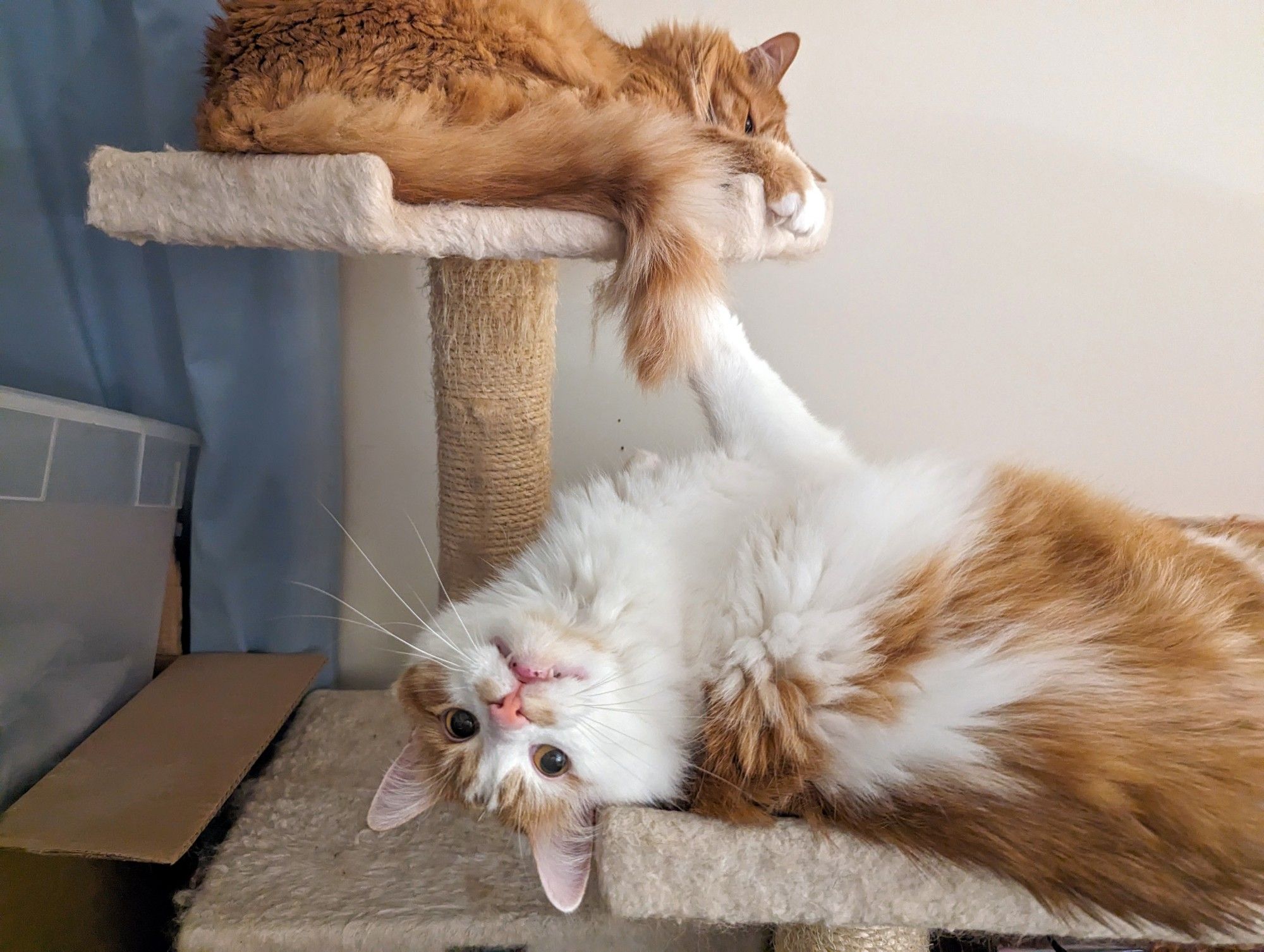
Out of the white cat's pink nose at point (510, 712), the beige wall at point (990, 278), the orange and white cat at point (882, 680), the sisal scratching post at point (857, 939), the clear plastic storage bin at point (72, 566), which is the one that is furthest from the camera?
the beige wall at point (990, 278)

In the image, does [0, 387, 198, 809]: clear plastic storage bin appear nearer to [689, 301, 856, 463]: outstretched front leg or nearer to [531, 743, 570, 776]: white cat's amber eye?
[531, 743, 570, 776]: white cat's amber eye

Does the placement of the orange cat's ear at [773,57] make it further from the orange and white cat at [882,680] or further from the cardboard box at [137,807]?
the cardboard box at [137,807]

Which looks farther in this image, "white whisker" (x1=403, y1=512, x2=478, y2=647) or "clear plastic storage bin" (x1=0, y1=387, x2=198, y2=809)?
"clear plastic storage bin" (x1=0, y1=387, x2=198, y2=809)

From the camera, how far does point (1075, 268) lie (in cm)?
138

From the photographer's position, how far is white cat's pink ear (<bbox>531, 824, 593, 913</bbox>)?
30.8 inches

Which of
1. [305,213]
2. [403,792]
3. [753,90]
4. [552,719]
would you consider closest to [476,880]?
[403,792]

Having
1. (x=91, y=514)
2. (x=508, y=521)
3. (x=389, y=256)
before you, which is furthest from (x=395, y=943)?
(x=389, y=256)

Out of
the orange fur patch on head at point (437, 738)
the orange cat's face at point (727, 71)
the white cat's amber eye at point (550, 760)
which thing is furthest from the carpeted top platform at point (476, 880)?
the orange cat's face at point (727, 71)

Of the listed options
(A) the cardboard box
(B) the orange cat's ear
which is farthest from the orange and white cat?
(B) the orange cat's ear

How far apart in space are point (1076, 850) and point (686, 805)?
0.36 m

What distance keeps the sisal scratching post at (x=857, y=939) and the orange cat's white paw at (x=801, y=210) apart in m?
0.84

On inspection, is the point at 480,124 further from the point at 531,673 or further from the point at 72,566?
the point at 72,566

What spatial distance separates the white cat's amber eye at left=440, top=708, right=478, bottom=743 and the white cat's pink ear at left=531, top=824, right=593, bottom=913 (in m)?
0.14

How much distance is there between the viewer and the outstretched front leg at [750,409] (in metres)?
0.93
